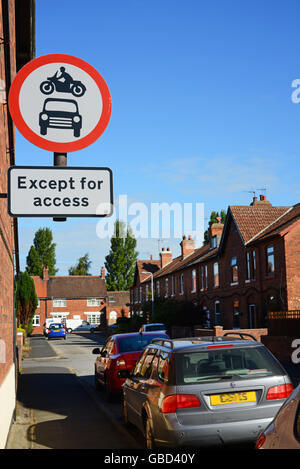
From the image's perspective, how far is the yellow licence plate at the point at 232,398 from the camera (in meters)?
6.50

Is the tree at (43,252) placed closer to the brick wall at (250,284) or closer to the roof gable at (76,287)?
the roof gable at (76,287)

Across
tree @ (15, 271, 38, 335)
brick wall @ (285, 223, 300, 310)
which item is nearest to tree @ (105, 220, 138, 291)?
tree @ (15, 271, 38, 335)

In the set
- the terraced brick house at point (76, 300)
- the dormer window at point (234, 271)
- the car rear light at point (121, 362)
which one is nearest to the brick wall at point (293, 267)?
the dormer window at point (234, 271)

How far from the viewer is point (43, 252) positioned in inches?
3893

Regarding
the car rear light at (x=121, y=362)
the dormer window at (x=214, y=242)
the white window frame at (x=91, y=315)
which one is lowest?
the white window frame at (x=91, y=315)

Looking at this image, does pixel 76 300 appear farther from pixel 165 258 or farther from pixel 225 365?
pixel 225 365

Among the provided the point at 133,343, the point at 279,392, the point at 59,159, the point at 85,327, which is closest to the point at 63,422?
the point at 133,343

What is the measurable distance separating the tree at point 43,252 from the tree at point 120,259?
1361cm

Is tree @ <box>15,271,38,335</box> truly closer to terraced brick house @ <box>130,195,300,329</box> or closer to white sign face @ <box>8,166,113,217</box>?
terraced brick house @ <box>130,195,300,329</box>

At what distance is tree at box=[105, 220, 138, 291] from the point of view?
87.1 metres

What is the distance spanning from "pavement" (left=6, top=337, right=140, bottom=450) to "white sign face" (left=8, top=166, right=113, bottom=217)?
5644mm

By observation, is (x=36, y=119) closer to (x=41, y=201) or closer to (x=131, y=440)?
(x=41, y=201)

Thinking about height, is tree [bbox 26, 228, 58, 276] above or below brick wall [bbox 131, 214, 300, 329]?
above
